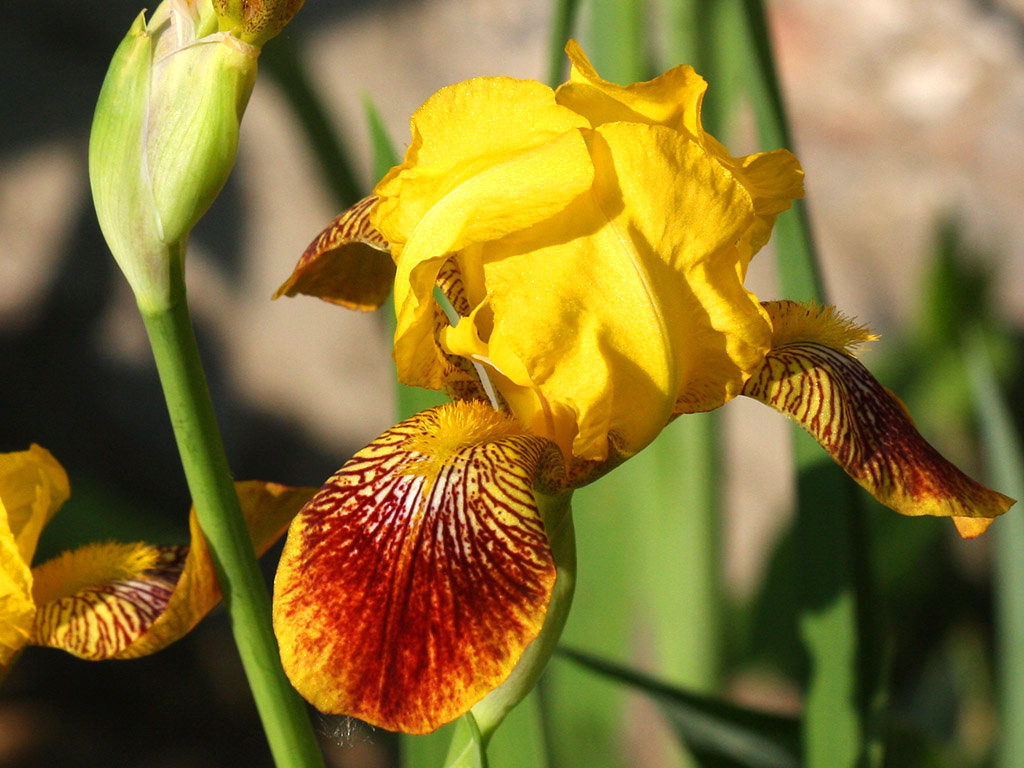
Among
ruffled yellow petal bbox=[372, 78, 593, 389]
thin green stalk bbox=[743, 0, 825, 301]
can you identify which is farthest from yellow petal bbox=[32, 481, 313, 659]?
thin green stalk bbox=[743, 0, 825, 301]

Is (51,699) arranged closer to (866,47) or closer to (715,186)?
(715,186)

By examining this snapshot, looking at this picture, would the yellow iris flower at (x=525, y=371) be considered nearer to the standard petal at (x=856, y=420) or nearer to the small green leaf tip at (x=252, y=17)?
the standard petal at (x=856, y=420)

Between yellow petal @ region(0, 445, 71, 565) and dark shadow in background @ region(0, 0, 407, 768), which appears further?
dark shadow in background @ region(0, 0, 407, 768)

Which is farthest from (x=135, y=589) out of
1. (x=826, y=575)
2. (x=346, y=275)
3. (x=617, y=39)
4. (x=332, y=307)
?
(x=332, y=307)

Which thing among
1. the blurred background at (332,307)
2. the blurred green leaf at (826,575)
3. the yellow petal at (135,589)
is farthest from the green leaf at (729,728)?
the blurred background at (332,307)

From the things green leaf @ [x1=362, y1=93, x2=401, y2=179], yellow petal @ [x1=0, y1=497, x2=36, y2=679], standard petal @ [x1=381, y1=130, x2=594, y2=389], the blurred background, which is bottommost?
the blurred background

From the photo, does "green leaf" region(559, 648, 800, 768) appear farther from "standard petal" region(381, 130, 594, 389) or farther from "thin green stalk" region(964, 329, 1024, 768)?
"standard petal" region(381, 130, 594, 389)
